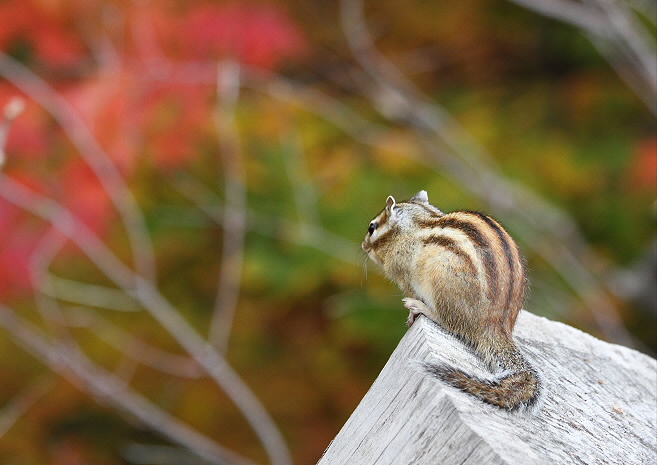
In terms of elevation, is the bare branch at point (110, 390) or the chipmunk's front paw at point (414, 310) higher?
the bare branch at point (110, 390)

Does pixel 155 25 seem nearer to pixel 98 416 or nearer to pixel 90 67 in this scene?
pixel 90 67

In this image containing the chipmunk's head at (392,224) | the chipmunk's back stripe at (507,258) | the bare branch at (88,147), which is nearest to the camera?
the chipmunk's back stripe at (507,258)

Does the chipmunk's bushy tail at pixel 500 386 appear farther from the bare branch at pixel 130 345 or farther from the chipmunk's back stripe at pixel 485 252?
the bare branch at pixel 130 345

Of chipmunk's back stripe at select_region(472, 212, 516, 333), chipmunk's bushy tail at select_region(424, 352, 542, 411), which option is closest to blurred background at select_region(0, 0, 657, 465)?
chipmunk's back stripe at select_region(472, 212, 516, 333)

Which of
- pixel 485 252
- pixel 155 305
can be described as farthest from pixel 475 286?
pixel 155 305

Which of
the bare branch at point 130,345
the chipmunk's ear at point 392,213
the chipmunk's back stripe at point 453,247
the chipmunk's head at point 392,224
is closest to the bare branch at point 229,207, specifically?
the bare branch at point 130,345

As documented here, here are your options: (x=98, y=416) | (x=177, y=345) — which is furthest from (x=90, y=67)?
(x=98, y=416)
